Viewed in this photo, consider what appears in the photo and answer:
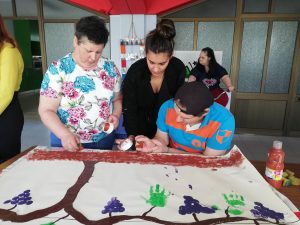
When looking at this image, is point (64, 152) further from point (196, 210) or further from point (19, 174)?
point (196, 210)

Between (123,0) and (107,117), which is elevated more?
(123,0)

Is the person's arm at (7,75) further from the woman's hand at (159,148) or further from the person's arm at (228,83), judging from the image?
the person's arm at (228,83)

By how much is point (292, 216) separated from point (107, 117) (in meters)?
0.85

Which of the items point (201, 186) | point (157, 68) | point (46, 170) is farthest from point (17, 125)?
point (201, 186)

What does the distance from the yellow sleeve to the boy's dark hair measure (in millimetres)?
383

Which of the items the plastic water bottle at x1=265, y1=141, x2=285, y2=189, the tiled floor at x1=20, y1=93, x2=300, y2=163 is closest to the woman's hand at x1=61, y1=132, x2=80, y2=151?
the plastic water bottle at x1=265, y1=141, x2=285, y2=189

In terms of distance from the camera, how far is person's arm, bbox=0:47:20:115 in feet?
3.87

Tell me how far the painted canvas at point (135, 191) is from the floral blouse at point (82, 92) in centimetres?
14

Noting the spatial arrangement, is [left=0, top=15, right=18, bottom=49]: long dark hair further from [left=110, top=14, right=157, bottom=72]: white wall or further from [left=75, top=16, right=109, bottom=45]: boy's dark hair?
[left=110, top=14, right=157, bottom=72]: white wall

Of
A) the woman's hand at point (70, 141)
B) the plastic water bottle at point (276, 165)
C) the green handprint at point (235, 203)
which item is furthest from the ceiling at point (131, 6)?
the green handprint at point (235, 203)

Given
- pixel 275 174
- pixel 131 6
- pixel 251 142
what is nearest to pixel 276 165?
pixel 275 174

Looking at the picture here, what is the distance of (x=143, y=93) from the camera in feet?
4.68

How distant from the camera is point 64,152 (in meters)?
1.17

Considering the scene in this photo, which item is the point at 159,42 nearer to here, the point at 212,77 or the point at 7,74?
the point at 7,74
